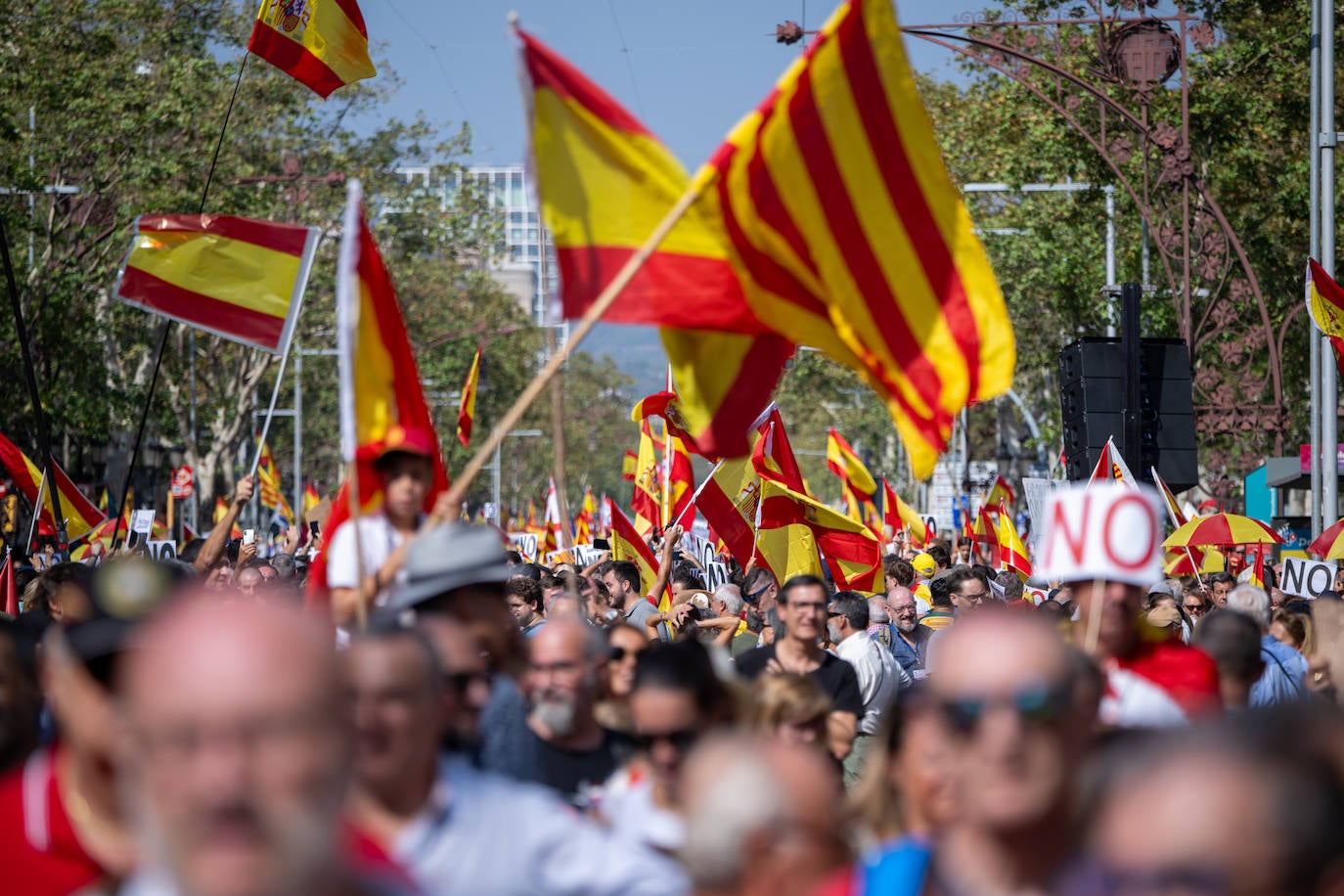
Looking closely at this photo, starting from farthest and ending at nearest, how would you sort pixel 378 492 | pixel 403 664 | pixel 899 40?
pixel 899 40 → pixel 378 492 → pixel 403 664

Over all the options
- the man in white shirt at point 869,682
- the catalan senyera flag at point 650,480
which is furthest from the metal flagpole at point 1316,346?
the man in white shirt at point 869,682

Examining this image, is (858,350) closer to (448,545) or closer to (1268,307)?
(448,545)

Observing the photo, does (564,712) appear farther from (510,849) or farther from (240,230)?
(240,230)

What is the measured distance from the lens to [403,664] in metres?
3.28

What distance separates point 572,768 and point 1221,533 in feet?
40.4

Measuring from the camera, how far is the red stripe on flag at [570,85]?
20.1ft

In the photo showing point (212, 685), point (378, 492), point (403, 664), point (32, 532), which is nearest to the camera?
point (212, 685)

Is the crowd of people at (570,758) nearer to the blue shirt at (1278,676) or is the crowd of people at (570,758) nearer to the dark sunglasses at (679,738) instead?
the dark sunglasses at (679,738)

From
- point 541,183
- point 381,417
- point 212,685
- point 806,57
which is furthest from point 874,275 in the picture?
point 212,685

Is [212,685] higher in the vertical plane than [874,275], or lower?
lower

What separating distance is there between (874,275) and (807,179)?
1.32 feet

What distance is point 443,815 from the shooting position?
3.19m

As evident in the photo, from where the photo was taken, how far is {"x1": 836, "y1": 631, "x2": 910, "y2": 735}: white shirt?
794 cm

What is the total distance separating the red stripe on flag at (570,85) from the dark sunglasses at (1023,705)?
3.66 m
